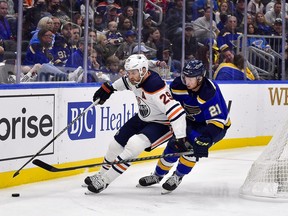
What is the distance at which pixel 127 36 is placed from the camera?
26.0 feet

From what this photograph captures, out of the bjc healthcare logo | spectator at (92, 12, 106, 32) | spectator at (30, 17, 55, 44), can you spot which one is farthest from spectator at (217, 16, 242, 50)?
spectator at (30, 17, 55, 44)

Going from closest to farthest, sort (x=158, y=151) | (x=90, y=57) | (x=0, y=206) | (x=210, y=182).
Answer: (x=0, y=206), (x=210, y=182), (x=90, y=57), (x=158, y=151)

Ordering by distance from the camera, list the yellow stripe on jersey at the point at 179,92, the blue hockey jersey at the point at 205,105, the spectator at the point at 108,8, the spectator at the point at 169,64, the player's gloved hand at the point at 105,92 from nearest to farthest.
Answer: the blue hockey jersey at the point at 205,105 → the yellow stripe on jersey at the point at 179,92 → the player's gloved hand at the point at 105,92 → the spectator at the point at 108,8 → the spectator at the point at 169,64

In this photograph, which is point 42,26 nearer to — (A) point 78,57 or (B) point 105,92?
(A) point 78,57

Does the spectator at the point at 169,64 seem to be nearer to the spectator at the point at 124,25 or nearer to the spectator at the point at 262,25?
the spectator at the point at 124,25

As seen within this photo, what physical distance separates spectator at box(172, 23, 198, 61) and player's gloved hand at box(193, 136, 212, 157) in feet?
10.2

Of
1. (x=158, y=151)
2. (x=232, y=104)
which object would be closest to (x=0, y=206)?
(x=158, y=151)

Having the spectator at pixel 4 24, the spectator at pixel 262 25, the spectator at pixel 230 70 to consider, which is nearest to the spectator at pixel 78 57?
the spectator at pixel 4 24

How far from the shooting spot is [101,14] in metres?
7.43

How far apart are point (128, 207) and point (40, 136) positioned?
1.39 m

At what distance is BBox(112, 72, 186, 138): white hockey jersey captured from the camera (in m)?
5.66

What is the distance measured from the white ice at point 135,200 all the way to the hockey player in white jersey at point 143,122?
0.69ft

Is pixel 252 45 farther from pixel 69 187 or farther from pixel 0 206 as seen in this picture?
pixel 0 206

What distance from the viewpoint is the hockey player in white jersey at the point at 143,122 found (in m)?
5.68
